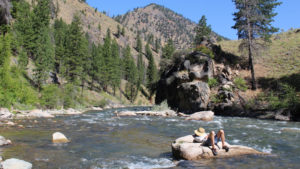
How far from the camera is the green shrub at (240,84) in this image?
3022 cm

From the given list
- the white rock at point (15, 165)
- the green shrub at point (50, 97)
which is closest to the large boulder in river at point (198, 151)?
the white rock at point (15, 165)

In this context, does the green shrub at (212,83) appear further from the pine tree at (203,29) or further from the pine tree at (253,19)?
the pine tree at (203,29)

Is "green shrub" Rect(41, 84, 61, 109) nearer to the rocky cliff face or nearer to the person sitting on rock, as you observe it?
the rocky cliff face

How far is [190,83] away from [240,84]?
22.1 ft

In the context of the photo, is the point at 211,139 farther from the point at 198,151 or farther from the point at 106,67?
the point at 106,67

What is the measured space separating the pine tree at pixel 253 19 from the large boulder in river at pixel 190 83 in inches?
240

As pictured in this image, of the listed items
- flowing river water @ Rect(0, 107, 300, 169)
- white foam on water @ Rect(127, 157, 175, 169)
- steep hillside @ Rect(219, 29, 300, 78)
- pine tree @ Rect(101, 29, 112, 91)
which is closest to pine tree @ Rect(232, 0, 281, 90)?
steep hillside @ Rect(219, 29, 300, 78)

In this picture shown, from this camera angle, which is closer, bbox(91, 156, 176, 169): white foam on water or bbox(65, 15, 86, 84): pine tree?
bbox(91, 156, 176, 169): white foam on water

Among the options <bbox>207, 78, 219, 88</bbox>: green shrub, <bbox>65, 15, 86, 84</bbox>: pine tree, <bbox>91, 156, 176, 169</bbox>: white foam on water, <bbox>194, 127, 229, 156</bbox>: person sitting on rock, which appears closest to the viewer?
<bbox>91, 156, 176, 169</bbox>: white foam on water

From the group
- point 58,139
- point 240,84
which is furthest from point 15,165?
point 240,84

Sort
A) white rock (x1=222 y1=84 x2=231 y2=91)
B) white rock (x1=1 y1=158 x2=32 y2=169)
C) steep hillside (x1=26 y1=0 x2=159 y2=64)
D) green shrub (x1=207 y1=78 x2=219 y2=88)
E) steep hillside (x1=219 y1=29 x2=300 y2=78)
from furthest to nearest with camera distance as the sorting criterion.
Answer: steep hillside (x1=26 y1=0 x2=159 y2=64) → steep hillside (x1=219 y1=29 x2=300 y2=78) → green shrub (x1=207 y1=78 x2=219 y2=88) → white rock (x1=222 y1=84 x2=231 y2=91) → white rock (x1=1 y1=158 x2=32 y2=169)

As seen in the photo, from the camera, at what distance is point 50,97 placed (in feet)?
109

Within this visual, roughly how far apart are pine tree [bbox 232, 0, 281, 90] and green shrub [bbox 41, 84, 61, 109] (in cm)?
2879

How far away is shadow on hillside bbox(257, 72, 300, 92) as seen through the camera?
27522 mm
